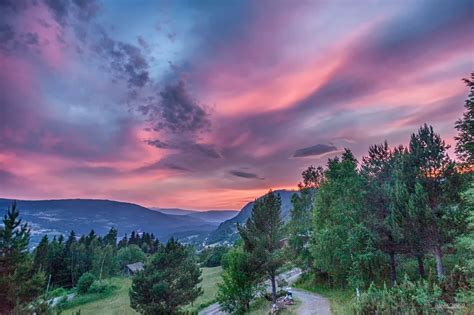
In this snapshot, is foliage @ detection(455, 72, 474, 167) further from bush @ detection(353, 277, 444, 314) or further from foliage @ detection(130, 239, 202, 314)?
foliage @ detection(130, 239, 202, 314)

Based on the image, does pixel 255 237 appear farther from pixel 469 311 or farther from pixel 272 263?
pixel 469 311

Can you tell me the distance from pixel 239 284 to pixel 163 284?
6203mm

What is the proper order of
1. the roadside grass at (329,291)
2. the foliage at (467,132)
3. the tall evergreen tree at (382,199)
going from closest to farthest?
the foliage at (467,132) < the tall evergreen tree at (382,199) < the roadside grass at (329,291)

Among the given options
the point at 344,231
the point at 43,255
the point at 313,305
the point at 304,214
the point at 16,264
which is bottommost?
the point at 313,305

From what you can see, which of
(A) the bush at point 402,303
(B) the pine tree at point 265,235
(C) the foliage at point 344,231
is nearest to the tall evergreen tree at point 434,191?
(C) the foliage at point 344,231

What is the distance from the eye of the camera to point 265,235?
994 inches

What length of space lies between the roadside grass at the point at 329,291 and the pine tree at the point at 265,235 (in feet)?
18.2

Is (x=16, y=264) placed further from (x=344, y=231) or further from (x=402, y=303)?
(x=344, y=231)

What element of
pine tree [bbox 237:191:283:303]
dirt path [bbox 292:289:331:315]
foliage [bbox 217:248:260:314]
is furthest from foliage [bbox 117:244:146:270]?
pine tree [bbox 237:191:283:303]

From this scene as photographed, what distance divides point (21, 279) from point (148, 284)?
31.8 ft

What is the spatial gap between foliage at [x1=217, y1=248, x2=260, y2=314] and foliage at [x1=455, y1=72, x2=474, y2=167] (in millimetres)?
16647

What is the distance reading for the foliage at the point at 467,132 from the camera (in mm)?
17125

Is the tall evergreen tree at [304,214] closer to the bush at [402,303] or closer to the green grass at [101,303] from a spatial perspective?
the green grass at [101,303]

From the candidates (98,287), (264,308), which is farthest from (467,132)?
(98,287)
